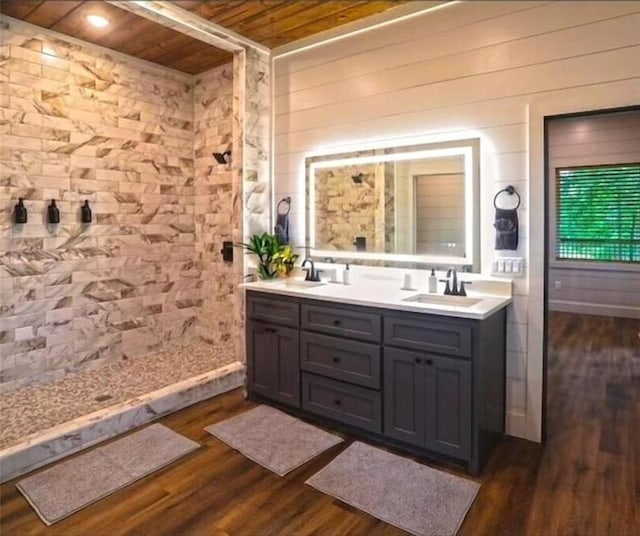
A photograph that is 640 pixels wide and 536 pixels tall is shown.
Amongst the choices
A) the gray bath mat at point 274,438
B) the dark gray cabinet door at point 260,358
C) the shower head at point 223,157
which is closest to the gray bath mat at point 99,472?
the gray bath mat at point 274,438

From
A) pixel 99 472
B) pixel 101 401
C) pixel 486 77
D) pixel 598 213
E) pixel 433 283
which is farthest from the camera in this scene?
pixel 598 213

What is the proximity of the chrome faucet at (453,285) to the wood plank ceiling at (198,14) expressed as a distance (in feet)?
5.47

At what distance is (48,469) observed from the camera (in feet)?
8.25

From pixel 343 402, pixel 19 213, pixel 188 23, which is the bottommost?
pixel 343 402

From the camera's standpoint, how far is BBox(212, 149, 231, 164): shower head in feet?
14.2

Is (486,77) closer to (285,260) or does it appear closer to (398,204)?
(398,204)

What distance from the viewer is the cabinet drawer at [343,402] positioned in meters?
2.82

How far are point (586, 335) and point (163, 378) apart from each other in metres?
4.76

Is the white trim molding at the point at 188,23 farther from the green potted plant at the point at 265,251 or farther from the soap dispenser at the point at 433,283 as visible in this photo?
the soap dispenser at the point at 433,283

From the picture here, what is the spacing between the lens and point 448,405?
254cm

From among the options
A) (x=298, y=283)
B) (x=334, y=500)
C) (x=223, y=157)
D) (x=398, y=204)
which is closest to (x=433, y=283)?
(x=398, y=204)

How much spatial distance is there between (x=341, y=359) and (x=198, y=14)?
2.43 metres

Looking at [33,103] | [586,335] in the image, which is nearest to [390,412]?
[33,103]

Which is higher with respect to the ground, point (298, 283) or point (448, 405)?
point (298, 283)
